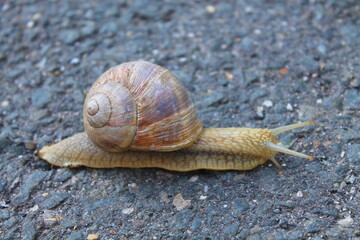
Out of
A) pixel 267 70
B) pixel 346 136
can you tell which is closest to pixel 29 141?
pixel 267 70

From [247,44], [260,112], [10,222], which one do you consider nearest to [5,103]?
[10,222]

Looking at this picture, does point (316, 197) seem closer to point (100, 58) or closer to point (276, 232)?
point (276, 232)

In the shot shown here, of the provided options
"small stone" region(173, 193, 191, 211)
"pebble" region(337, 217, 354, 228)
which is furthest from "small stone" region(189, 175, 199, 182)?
"pebble" region(337, 217, 354, 228)

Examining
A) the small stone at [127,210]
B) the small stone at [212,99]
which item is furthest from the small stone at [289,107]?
the small stone at [127,210]

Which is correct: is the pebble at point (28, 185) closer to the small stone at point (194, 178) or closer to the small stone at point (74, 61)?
the small stone at point (194, 178)

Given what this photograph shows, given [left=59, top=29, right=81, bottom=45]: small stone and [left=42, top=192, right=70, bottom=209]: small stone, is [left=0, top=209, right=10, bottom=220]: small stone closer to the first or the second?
[left=42, top=192, right=70, bottom=209]: small stone
